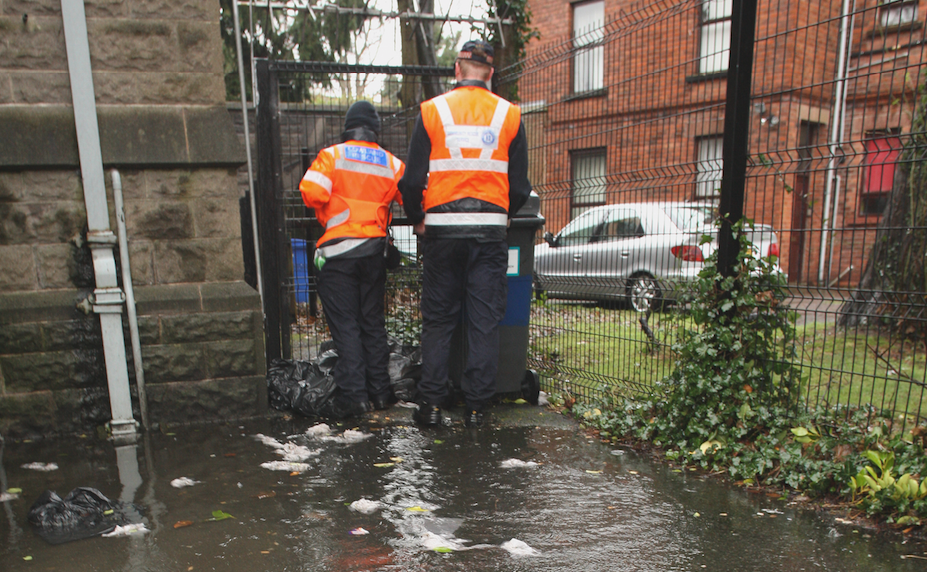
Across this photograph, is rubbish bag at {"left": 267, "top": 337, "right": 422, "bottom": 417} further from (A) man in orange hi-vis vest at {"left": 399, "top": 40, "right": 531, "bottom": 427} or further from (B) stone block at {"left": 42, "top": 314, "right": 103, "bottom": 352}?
(B) stone block at {"left": 42, "top": 314, "right": 103, "bottom": 352}

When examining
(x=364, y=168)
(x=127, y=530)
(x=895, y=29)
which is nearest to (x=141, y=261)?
(x=364, y=168)

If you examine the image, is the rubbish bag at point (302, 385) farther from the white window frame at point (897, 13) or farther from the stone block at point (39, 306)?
the white window frame at point (897, 13)

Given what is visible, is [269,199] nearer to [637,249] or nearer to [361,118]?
[361,118]

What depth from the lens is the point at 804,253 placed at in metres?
3.26

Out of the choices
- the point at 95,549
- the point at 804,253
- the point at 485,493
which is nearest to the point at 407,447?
the point at 485,493

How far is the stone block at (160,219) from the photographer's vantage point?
4.05 m

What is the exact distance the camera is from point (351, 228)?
4406 mm

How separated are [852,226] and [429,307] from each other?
242 cm

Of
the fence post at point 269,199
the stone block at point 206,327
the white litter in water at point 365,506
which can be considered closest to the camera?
the white litter in water at point 365,506

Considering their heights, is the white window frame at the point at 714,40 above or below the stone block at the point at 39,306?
above

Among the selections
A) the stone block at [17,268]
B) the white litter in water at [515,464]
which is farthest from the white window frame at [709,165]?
the stone block at [17,268]

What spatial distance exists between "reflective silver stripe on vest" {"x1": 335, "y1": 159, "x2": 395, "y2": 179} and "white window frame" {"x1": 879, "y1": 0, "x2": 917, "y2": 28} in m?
2.94

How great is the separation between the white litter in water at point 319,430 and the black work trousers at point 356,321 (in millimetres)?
375

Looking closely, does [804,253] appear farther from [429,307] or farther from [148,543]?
[148,543]
